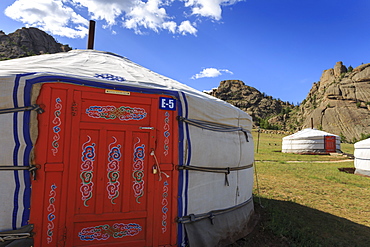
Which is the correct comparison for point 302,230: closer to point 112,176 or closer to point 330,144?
point 112,176

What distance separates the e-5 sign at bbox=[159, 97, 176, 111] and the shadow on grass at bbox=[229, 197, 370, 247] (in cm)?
190

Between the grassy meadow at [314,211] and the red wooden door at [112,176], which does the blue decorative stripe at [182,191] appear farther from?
the grassy meadow at [314,211]

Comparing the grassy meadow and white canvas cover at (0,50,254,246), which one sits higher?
→ white canvas cover at (0,50,254,246)

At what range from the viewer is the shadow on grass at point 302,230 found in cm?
303

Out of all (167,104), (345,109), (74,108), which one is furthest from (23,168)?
(345,109)

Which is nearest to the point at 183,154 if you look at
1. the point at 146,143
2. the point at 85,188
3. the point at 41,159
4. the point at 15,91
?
the point at 146,143

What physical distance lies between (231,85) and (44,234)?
135m

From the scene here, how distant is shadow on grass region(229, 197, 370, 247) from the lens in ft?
9.95

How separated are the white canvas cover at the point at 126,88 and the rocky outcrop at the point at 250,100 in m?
97.4

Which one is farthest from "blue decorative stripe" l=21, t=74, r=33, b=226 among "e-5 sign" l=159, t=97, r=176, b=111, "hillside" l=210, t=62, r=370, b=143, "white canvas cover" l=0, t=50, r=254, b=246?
"hillside" l=210, t=62, r=370, b=143

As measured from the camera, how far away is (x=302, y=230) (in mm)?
3354

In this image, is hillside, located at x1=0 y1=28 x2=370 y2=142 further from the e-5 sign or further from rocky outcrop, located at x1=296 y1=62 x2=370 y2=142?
the e-5 sign

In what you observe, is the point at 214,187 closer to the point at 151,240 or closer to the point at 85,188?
the point at 151,240

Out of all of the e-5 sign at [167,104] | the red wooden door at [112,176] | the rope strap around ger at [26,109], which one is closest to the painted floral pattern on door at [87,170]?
the red wooden door at [112,176]
